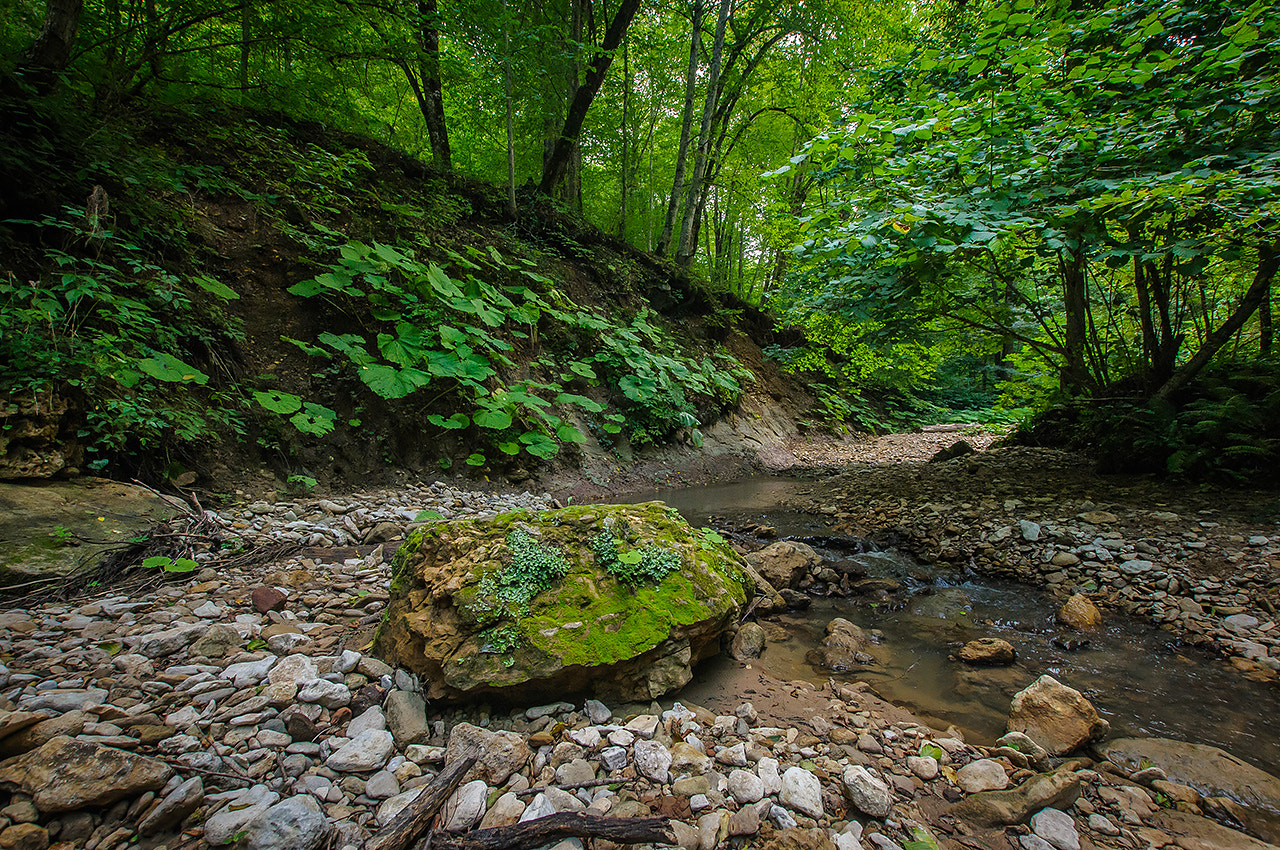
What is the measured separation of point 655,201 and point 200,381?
1720cm

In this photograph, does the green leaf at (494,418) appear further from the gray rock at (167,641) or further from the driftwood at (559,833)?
the driftwood at (559,833)

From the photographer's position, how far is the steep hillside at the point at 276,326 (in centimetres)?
319

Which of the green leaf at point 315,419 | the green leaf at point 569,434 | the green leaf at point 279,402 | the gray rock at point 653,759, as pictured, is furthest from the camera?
the green leaf at point 569,434

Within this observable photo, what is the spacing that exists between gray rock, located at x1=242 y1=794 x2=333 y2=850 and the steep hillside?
2.96 metres

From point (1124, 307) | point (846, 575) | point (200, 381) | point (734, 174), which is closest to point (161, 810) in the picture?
point (200, 381)

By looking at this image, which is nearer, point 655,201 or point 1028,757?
point 1028,757

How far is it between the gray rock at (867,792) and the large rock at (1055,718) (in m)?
0.92

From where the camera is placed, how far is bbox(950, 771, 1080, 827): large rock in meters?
1.57

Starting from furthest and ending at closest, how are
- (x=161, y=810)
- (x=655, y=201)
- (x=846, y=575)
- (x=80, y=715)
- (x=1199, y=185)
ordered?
1. (x=655, y=201)
2. (x=846, y=575)
3. (x=1199, y=185)
4. (x=80, y=715)
5. (x=161, y=810)

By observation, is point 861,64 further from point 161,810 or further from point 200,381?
point 161,810

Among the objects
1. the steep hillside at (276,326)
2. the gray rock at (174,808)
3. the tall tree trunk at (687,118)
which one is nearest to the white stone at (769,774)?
the gray rock at (174,808)

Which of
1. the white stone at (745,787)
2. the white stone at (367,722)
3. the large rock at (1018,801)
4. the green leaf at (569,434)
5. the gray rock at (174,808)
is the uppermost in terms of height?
the green leaf at (569,434)

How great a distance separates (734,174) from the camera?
14445mm

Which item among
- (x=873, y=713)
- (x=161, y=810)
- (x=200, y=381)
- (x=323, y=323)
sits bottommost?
(x=873, y=713)
